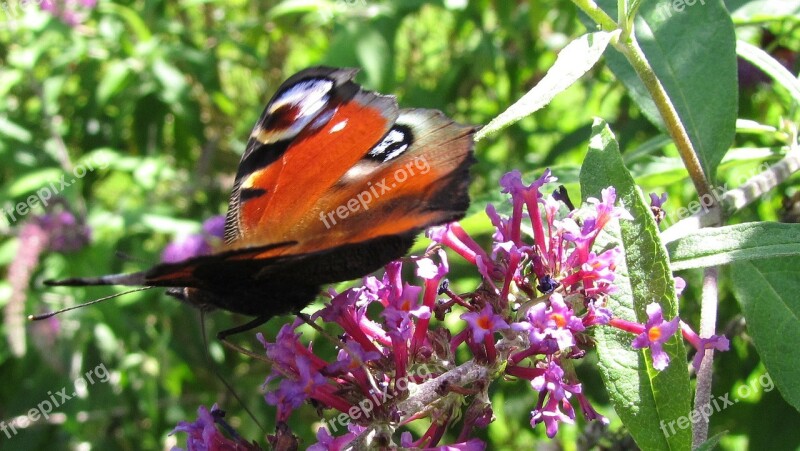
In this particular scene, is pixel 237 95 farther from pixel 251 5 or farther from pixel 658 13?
pixel 658 13

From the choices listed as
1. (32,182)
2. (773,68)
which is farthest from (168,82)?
(773,68)

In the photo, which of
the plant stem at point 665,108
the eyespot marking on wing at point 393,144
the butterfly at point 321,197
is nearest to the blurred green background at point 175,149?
the plant stem at point 665,108

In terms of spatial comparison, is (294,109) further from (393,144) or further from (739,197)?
(739,197)

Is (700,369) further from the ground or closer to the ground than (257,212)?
closer to the ground

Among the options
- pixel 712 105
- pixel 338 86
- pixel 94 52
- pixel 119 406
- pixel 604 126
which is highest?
pixel 94 52

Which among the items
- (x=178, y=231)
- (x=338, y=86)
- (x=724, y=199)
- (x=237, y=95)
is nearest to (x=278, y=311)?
(x=338, y=86)

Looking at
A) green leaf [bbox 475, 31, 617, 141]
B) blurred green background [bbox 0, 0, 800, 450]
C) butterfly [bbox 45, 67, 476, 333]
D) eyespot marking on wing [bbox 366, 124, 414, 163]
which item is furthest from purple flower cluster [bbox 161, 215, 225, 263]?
green leaf [bbox 475, 31, 617, 141]
